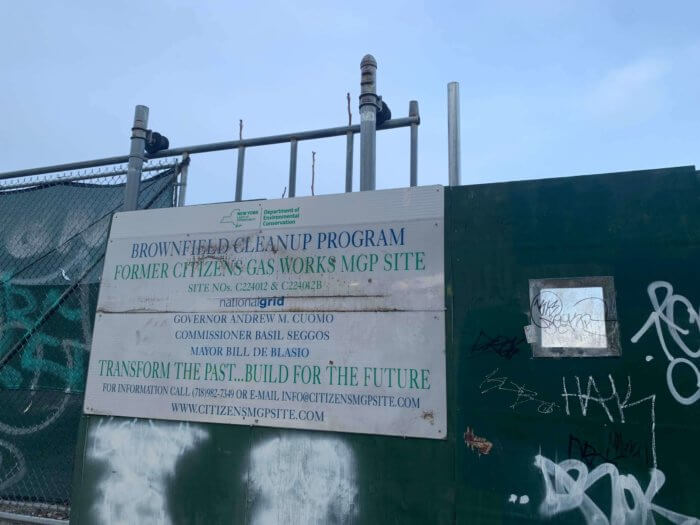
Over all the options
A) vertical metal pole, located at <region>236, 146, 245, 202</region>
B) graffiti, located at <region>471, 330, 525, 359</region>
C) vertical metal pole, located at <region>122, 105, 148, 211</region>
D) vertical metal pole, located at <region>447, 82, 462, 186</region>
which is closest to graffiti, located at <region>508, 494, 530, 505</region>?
graffiti, located at <region>471, 330, 525, 359</region>

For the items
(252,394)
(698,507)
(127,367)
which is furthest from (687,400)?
(127,367)

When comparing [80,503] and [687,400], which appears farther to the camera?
[80,503]

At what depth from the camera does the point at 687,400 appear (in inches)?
106

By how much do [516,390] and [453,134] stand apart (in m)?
1.59

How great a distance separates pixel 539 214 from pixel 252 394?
195 cm

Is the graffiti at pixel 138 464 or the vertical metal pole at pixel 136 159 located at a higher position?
the vertical metal pole at pixel 136 159

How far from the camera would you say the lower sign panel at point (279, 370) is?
3.07 metres

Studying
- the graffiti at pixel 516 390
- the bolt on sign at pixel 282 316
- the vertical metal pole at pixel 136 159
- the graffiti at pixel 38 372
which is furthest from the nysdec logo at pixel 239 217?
the graffiti at pixel 516 390

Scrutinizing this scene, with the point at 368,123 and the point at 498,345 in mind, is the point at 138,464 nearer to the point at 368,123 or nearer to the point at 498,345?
the point at 498,345

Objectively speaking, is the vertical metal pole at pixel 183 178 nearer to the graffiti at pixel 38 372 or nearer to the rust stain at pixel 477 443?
the graffiti at pixel 38 372

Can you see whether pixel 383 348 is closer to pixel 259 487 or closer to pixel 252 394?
pixel 252 394

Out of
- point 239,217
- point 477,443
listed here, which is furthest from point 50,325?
point 477,443

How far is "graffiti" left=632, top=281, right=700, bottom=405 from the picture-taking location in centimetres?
270

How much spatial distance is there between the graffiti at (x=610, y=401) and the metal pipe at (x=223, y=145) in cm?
196
